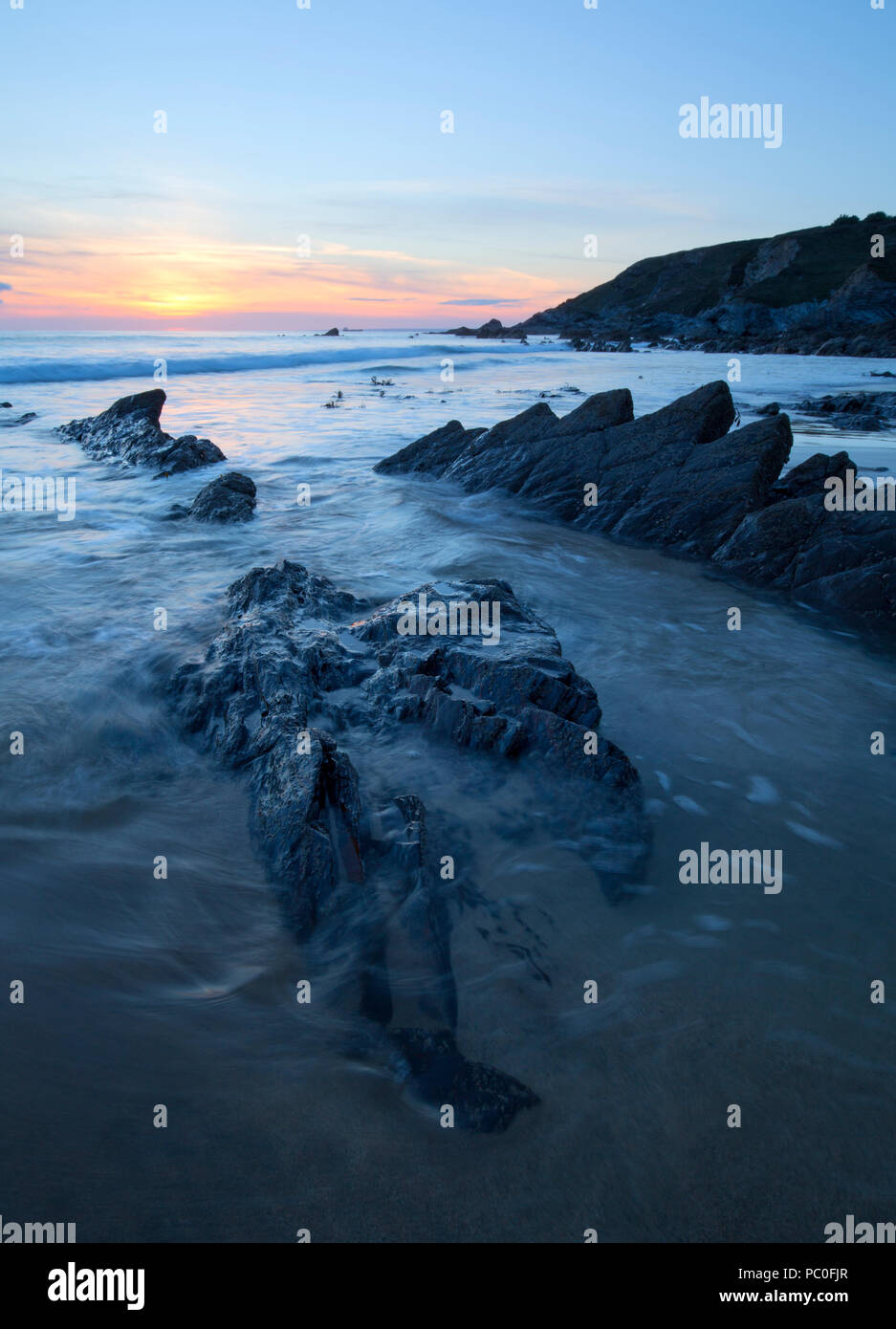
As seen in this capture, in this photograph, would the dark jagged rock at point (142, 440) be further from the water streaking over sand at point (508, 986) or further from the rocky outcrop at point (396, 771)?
the rocky outcrop at point (396, 771)

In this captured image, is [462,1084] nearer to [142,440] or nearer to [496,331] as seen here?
[142,440]

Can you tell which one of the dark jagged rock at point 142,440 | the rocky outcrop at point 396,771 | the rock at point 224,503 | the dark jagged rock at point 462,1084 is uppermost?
the dark jagged rock at point 142,440

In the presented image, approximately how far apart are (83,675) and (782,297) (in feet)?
303

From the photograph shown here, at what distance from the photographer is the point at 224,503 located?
41.4 feet

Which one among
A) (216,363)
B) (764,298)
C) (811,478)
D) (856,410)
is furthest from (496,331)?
(811,478)

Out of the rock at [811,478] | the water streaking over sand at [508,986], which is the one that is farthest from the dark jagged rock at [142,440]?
the rock at [811,478]

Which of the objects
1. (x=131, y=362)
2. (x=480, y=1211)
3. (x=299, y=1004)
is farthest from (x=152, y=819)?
(x=131, y=362)

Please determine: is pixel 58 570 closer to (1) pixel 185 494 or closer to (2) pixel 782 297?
(1) pixel 185 494

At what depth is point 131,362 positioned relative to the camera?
41.1 metres

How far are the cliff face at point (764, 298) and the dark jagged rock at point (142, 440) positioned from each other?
161ft

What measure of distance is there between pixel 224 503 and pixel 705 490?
794cm

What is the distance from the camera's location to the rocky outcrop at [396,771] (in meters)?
3.52

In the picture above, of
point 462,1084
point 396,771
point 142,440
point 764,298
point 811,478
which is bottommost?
point 462,1084

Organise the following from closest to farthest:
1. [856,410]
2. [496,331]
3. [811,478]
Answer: [811,478] → [856,410] → [496,331]
